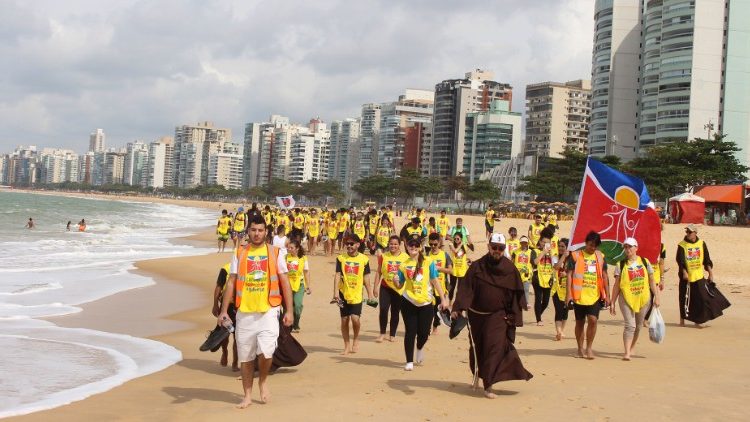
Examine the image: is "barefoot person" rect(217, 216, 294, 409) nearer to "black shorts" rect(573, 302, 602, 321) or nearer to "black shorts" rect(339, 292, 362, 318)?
"black shorts" rect(339, 292, 362, 318)

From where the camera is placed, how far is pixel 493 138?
14400cm

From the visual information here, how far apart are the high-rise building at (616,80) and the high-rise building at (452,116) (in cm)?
5135

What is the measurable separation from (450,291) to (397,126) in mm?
159524

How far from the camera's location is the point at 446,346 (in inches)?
400

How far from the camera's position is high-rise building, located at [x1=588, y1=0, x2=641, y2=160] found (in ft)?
322

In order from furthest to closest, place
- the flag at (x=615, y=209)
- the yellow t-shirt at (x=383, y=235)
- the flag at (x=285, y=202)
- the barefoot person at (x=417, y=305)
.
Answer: the flag at (x=285, y=202) < the yellow t-shirt at (x=383, y=235) < the flag at (x=615, y=209) < the barefoot person at (x=417, y=305)

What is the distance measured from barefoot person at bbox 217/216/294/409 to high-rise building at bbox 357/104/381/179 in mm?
174223

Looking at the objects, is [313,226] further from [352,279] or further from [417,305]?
[417,305]

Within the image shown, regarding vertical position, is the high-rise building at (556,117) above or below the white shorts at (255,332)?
above

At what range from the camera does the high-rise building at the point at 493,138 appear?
14362 cm

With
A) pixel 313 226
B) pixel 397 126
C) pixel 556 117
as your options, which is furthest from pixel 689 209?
pixel 397 126

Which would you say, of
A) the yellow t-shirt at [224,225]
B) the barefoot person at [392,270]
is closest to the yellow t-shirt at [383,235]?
the yellow t-shirt at [224,225]

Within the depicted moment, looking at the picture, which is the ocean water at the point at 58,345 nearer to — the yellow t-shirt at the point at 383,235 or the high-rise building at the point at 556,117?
the yellow t-shirt at the point at 383,235

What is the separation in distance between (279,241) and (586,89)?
5835 inches
